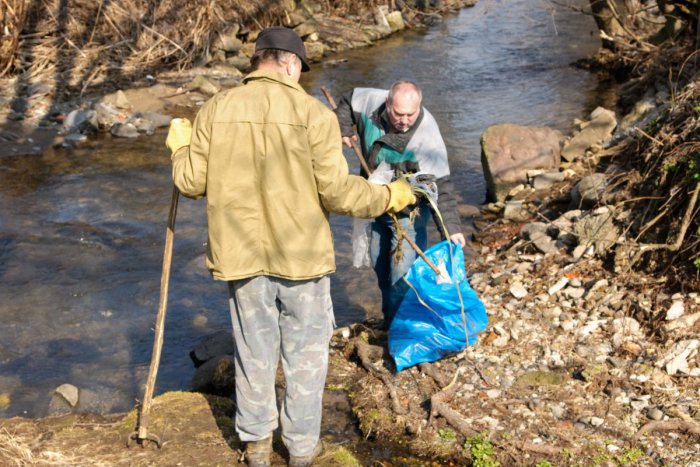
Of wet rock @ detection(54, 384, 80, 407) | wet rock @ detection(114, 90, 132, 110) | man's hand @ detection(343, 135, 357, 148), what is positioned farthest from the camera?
wet rock @ detection(114, 90, 132, 110)

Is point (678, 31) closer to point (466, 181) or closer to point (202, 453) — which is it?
point (466, 181)

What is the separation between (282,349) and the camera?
3.92 meters

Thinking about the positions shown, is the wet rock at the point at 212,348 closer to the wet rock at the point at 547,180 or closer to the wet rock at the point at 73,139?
the wet rock at the point at 547,180

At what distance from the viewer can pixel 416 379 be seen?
522 centimetres

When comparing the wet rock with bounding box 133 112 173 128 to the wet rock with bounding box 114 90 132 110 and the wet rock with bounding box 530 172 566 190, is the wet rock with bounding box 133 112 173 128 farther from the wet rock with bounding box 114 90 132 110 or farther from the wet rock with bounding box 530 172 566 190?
the wet rock with bounding box 530 172 566 190

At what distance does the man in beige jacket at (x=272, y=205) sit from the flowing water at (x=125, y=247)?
2.18m

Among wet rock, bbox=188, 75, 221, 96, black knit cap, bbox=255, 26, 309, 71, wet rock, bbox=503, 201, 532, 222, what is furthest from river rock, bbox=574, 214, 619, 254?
wet rock, bbox=188, 75, 221, 96

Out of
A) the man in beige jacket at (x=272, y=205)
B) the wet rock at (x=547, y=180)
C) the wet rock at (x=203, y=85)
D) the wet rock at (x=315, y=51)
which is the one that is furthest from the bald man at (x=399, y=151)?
the wet rock at (x=315, y=51)

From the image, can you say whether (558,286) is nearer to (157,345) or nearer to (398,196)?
(398,196)

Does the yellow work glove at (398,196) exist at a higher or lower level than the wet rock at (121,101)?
higher

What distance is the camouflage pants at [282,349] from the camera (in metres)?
3.76

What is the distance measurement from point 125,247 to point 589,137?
5567 mm

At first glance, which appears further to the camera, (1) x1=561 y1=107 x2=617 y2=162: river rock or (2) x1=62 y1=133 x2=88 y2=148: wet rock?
(2) x1=62 y1=133 x2=88 y2=148: wet rock

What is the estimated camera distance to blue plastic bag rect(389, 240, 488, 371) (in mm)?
5027
